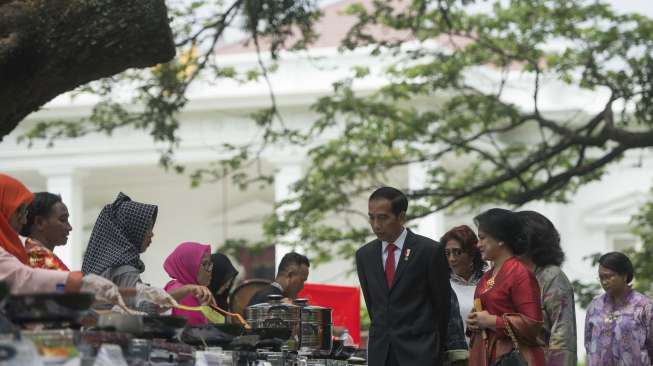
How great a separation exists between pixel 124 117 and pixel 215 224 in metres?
23.5

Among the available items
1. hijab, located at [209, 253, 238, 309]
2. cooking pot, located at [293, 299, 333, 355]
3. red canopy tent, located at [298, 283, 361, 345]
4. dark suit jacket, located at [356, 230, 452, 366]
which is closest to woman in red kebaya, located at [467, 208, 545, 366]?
dark suit jacket, located at [356, 230, 452, 366]

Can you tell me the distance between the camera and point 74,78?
7.46 metres

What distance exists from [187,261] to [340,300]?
3.31 meters

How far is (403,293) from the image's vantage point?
22.4ft

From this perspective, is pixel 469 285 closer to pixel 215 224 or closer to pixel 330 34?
pixel 330 34

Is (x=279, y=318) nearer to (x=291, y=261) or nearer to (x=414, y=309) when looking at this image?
(x=414, y=309)

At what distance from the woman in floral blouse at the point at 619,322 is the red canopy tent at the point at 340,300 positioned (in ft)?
6.27

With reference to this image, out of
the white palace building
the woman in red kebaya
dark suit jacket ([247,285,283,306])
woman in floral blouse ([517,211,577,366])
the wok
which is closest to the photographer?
the wok

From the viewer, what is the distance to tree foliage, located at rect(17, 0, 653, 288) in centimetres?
1347

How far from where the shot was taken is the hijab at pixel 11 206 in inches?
209

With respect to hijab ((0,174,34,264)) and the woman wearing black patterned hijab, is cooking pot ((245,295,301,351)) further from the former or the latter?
hijab ((0,174,34,264))

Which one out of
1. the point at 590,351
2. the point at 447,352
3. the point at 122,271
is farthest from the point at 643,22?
the point at 122,271

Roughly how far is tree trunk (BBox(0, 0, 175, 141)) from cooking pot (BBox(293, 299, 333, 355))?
1.64 m

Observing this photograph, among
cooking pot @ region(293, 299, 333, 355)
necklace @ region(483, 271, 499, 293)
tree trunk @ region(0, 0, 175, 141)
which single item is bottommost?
cooking pot @ region(293, 299, 333, 355)
